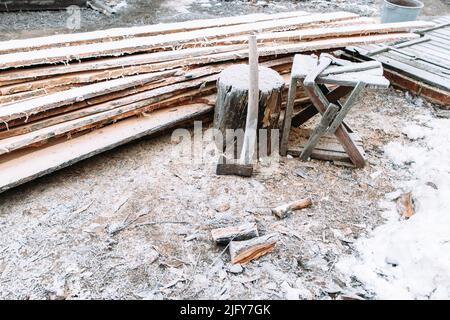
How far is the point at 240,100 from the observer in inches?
145

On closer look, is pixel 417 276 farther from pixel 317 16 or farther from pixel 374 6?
pixel 374 6

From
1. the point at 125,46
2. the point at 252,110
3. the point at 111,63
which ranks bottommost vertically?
the point at 252,110

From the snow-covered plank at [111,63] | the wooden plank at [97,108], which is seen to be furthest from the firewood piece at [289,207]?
the snow-covered plank at [111,63]

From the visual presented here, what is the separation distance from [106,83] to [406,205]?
322cm

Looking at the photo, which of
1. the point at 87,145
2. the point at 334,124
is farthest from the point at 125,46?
the point at 334,124

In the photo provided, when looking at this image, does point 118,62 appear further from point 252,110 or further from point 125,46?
point 252,110

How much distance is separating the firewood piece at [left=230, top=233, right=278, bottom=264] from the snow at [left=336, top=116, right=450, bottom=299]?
1.78 ft

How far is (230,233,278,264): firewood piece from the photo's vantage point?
272 cm

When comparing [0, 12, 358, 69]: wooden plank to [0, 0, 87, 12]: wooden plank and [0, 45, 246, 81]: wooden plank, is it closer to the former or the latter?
[0, 45, 246, 81]: wooden plank

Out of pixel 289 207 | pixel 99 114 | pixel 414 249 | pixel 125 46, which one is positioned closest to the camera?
pixel 414 249

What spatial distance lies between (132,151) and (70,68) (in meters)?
1.09

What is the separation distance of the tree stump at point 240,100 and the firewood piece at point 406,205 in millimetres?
1455

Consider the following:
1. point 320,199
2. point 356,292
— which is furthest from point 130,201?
point 356,292

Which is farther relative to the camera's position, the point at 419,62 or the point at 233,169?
the point at 419,62
